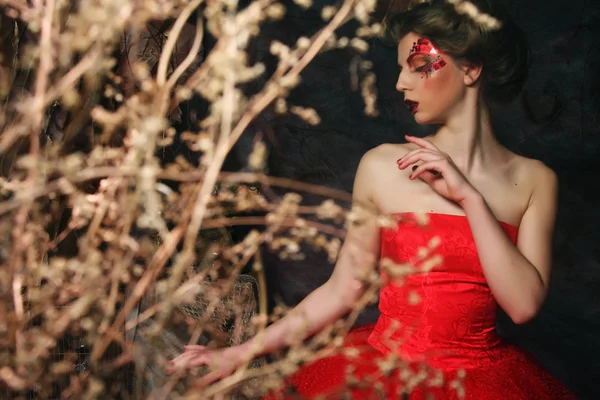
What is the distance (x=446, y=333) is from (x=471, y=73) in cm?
65

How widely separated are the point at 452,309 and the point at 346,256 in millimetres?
291

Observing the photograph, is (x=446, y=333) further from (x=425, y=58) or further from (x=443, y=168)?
(x=425, y=58)

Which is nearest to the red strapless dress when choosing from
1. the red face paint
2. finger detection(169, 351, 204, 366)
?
finger detection(169, 351, 204, 366)

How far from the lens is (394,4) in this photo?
2.09 meters

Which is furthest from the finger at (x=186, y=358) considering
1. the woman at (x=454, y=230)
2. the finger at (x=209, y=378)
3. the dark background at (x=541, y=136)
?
the dark background at (x=541, y=136)

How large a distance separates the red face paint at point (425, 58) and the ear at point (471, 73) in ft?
0.22

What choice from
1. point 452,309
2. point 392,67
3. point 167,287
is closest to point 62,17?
point 167,287

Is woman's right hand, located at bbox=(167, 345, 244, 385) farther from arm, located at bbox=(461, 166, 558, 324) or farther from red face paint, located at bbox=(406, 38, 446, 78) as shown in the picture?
red face paint, located at bbox=(406, 38, 446, 78)

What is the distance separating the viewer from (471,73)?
1535mm

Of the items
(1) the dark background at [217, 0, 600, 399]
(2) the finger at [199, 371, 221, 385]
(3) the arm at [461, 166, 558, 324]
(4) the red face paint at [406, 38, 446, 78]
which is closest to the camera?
(2) the finger at [199, 371, 221, 385]

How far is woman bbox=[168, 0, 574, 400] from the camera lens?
4.49 feet

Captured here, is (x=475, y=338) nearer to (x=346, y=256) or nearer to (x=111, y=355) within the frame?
(x=346, y=256)

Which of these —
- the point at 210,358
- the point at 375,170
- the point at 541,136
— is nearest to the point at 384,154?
the point at 375,170

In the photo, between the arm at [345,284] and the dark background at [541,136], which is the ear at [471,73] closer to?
the arm at [345,284]
